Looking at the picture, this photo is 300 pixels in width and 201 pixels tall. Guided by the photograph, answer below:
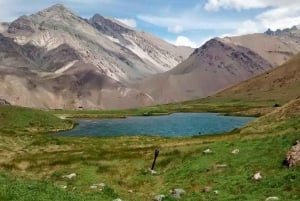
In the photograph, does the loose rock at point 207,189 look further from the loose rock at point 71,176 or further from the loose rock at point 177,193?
the loose rock at point 71,176

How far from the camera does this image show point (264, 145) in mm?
55938

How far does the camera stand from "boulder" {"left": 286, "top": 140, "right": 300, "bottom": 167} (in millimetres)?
45156

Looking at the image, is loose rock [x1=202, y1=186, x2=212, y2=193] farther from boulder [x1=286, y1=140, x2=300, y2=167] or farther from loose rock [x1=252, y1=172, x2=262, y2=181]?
boulder [x1=286, y1=140, x2=300, y2=167]

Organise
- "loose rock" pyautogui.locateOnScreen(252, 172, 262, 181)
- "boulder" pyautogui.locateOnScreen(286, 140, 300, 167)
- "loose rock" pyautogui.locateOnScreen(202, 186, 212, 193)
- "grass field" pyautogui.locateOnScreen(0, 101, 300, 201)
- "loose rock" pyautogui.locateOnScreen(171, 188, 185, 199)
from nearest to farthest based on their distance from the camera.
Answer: "grass field" pyautogui.locateOnScreen(0, 101, 300, 201) → "loose rock" pyautogui.locateOnScreen(171, 188, 185, 199) → "loose rock" pyautogui.locateOnScreen(252, 172, 262, 181) → "boulder" pyautogui.locateOnScreen(286, 140, 300, 167) → "loose rock" pyautogui.locateOnScreen(202, 186, 212, 193)

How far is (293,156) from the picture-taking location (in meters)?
45.9

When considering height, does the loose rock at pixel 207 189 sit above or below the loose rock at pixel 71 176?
above

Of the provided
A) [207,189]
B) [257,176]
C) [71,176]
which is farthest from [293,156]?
[71,176]

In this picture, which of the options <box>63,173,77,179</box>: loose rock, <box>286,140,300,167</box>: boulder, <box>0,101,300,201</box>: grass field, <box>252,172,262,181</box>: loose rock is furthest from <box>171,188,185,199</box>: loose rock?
<box>63,173,77,179</box>: loose rock

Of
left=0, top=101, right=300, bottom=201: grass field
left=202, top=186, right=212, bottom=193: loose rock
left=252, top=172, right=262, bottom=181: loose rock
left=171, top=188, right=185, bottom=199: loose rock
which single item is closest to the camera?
left=0, top=101, right=300, bottom=201: grass field

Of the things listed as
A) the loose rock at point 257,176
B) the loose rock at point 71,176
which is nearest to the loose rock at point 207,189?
the loose rock at point 257,176

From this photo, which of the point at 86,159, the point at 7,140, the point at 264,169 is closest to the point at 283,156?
the point at 264,169

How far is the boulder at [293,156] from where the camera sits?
4516cm

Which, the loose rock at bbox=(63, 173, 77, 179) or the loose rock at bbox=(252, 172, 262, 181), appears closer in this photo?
the loose rock at bbox=(252, 172, 262, 181)

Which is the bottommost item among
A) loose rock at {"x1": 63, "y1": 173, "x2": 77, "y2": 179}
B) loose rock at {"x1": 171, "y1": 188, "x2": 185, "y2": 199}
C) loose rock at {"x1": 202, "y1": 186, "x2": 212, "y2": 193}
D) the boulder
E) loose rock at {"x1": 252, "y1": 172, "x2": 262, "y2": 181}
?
loose rock at {"x1": 63, "y1": 173, "x2": 77, "y2": 179}
